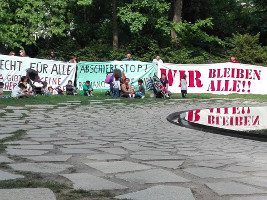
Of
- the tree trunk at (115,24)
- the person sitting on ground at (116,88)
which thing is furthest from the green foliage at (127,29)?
the person sitting on ground at (116,88)

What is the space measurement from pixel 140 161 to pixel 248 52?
28129 mm

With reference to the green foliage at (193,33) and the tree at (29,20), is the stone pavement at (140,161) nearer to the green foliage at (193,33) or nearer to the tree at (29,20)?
the tree at (29,20)

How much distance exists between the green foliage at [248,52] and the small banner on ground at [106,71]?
32.8 ft

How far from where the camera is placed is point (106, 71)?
24469mm

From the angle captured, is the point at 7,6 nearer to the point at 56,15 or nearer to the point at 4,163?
the point at 56,15

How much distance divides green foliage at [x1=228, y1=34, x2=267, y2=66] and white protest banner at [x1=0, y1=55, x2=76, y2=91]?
43.3 feet

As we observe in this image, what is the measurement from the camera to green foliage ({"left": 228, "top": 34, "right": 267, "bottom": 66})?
103 feet

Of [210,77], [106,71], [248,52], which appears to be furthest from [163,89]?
[248,52]

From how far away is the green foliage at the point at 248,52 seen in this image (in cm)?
3130

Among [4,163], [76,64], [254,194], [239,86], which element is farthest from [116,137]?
[239,86]

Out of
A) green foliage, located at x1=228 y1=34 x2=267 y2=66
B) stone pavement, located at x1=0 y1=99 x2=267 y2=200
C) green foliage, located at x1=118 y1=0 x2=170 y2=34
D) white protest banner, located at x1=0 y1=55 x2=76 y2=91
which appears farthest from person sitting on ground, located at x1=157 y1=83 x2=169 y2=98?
green foliage, located at x1=118 y1=0 x2=170 y2=34

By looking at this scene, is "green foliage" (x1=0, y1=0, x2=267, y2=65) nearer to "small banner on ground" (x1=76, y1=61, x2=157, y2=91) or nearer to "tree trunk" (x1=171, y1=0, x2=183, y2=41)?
"tree trunk" (x1=171, y1=0, x2=183, y2=41)

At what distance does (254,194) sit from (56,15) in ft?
106

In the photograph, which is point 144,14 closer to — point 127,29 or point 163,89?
point 127,29
